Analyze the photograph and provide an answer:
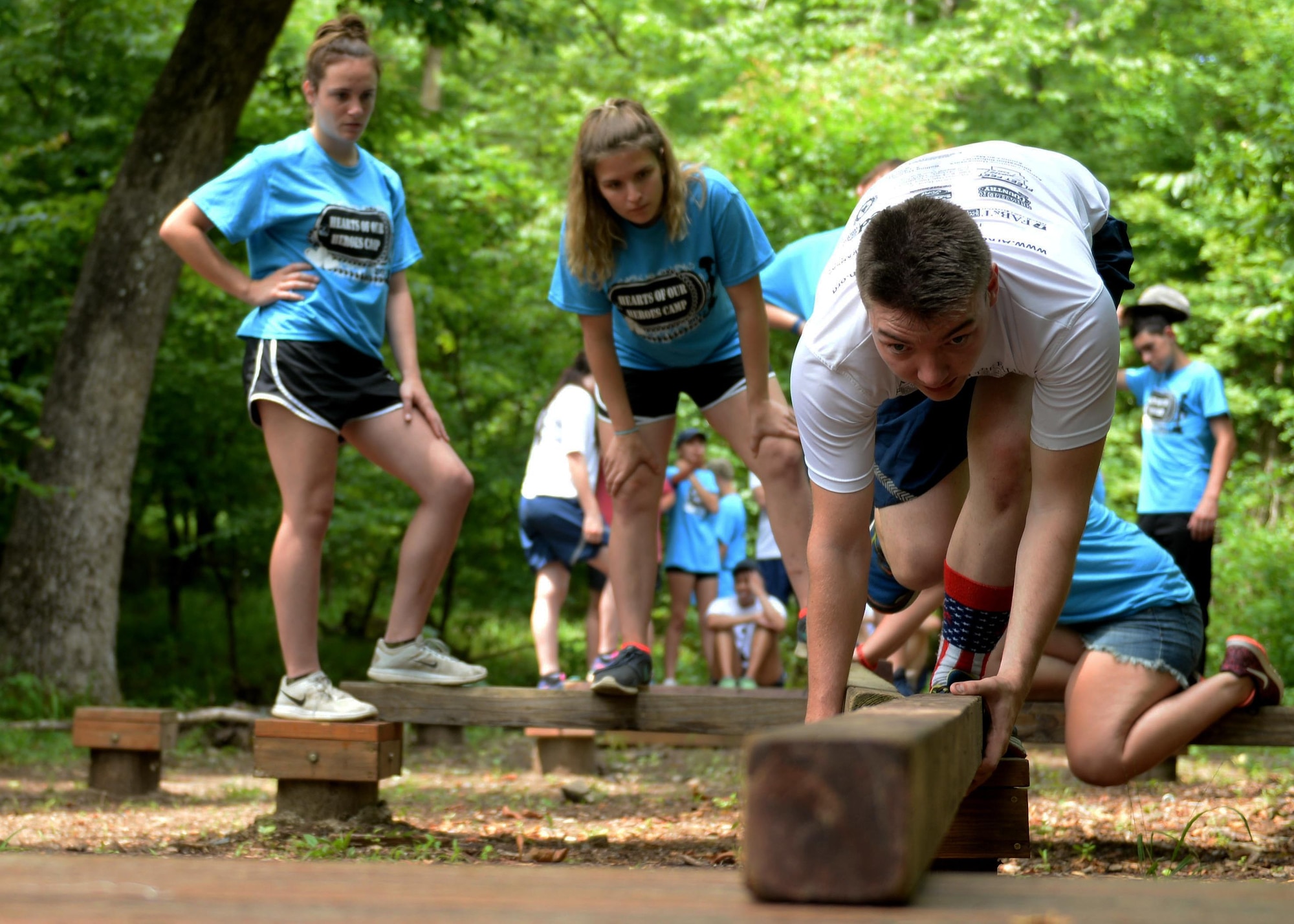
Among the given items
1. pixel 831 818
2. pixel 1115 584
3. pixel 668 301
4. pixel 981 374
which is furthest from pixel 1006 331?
pixel 1115 584

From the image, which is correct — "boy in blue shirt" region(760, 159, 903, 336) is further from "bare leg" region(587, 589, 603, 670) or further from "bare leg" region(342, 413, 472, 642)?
"bare leg" region(587, 589, 603, 670)

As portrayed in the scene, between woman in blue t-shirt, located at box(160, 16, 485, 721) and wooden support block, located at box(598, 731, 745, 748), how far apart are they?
3914 mm

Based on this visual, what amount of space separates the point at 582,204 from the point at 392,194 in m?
0.97

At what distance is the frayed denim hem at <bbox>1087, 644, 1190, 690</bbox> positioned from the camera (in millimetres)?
4027

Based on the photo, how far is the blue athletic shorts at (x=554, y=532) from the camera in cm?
739

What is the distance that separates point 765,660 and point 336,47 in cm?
593

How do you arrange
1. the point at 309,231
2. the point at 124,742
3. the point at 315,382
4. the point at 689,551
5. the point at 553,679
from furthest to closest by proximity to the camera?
1. the point at 689,551
2. the point at 553,679
3. the point at 124,742
4. the point at 309,231
5. the point at 315,382

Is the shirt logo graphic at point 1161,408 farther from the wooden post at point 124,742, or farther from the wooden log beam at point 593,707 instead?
the wooden post at point 124,742

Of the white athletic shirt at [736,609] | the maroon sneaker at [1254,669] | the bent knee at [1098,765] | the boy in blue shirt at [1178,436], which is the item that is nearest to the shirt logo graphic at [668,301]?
the bent knee at [1098,765]

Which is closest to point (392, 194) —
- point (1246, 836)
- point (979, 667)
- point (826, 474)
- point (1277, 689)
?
point (826, 474)

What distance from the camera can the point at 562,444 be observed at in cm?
740

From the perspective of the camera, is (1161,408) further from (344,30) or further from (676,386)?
(344,30)

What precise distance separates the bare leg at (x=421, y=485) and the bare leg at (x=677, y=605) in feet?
15.7

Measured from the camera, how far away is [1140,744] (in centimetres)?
393
